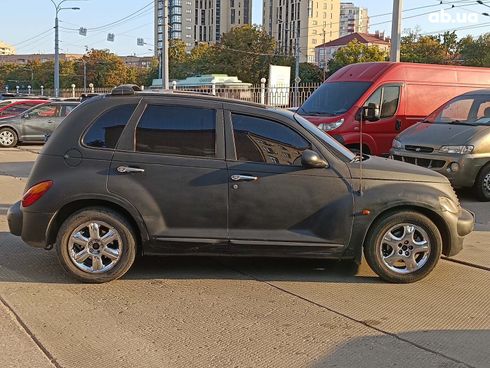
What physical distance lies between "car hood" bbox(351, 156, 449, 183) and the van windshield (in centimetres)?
598

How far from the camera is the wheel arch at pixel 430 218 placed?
5.44m

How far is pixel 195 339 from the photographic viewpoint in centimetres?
417

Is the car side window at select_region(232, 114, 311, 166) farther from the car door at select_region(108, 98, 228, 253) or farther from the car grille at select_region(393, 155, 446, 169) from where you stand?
the car grille at select_region(393, 155, 446, 169)

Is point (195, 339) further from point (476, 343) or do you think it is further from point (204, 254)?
point (476, 343)

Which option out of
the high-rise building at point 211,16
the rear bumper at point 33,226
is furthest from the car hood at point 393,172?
the high-rise building at point 211,16

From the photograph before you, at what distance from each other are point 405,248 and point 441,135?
5.07m

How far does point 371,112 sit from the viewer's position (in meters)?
11.3

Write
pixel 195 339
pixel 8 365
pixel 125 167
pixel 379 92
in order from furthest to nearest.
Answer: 1. pixel 379 92
2. pixel 125 167
3. pixel 195 339
4. pixel 8 365

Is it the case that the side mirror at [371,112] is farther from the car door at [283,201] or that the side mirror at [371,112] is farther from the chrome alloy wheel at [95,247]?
the chrome alloy wheel at [95,247]

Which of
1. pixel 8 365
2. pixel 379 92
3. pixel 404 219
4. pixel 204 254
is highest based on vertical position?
pixel 379 92

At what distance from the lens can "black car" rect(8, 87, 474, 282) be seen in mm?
5289

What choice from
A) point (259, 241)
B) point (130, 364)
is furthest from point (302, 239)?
point (130, 364)

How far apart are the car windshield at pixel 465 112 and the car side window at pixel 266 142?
600 cm

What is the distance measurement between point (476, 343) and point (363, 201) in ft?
5.38
